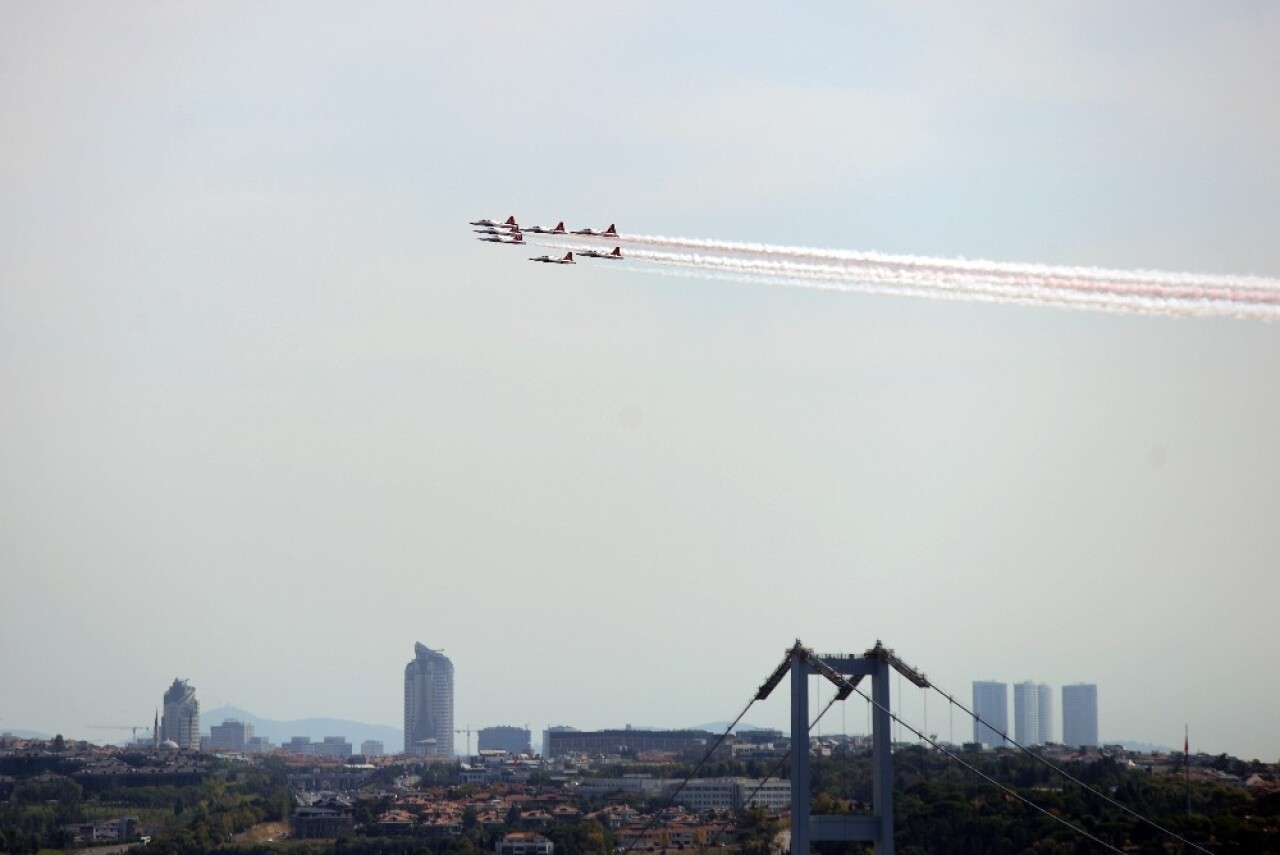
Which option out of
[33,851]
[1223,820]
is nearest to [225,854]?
[33,851]

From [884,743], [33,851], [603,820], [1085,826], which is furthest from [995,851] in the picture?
[33,851]

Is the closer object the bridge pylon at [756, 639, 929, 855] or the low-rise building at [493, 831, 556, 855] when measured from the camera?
the bridge pylon at [756, 639, 929, 855]

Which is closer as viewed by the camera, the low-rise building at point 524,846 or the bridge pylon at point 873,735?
the bridge pylon at point 873,735

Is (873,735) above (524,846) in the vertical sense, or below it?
above

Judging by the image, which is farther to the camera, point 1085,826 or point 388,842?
point 388,842

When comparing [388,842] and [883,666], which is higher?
[883,666]

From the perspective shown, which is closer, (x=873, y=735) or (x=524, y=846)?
(x=873, y=735)

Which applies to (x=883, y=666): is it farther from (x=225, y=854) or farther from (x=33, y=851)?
(x=33, y=851)

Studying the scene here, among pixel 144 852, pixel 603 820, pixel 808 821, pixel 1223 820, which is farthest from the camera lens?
pixel 603 820

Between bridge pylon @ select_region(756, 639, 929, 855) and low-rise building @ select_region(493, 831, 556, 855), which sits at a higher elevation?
bridge pylon @ select_region(756, 639, 929, 855)

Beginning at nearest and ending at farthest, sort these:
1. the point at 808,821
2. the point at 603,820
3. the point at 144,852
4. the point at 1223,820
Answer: the point at 808,821 < the point at 1223,820 < the point at 144,852 < the point at 603,820

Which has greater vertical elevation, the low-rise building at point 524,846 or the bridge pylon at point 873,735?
the bridge pylon at point 873,735
